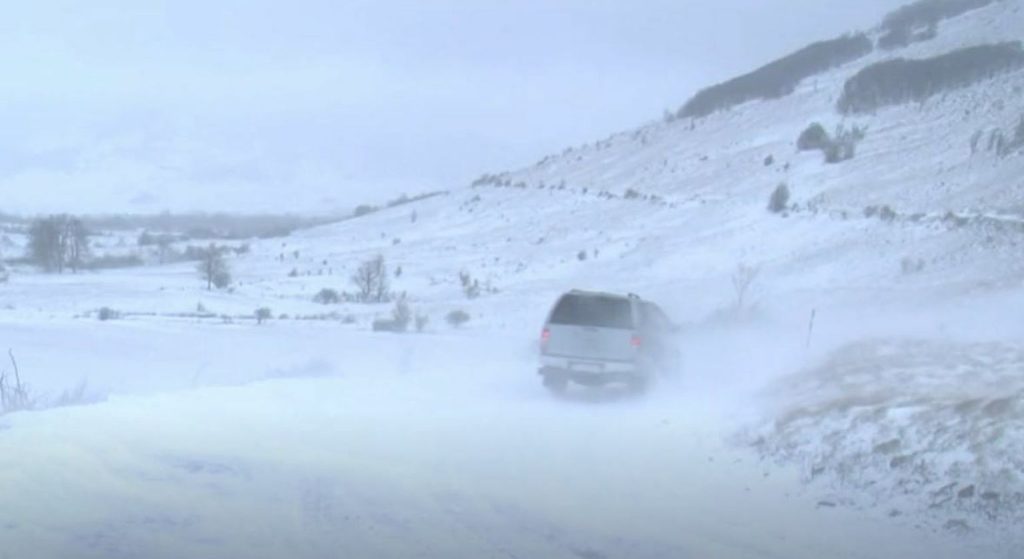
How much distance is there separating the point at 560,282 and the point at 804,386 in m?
20.4

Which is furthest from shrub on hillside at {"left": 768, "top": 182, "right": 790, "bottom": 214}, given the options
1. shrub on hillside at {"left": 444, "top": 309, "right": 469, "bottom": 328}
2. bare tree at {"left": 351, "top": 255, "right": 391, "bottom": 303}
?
bare tree at {"left": 351, "top": 255, "right": 391, "bottom": 303}

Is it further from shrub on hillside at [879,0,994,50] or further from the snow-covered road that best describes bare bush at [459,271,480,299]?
shrub on hillside at [879,0,994,50]

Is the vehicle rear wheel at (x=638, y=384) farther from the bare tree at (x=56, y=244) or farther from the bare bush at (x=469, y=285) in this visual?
the bare tree at (x=56, y=244)

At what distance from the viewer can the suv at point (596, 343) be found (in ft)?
59.2

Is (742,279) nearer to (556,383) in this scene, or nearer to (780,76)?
(556,383)

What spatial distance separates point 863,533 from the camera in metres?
9.37

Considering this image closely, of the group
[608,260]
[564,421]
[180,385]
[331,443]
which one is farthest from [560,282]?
[331,443]

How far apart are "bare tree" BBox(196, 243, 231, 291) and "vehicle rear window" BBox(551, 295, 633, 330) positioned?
2201cm

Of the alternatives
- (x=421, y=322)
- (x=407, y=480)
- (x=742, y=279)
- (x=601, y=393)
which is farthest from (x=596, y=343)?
A: (x=742, y=279)

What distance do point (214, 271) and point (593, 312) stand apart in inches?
967

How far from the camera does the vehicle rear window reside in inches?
722

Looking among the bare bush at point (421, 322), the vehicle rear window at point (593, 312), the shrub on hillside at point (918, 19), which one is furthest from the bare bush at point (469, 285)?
the shrub on hillside at point (918, 19)

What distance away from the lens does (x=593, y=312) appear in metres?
18.5

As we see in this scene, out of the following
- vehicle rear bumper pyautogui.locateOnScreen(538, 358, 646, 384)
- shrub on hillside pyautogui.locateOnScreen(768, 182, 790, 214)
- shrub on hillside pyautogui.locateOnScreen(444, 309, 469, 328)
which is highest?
shrub on hillside pyautogui.locateOnScreen(768, 182, 790, 214)
